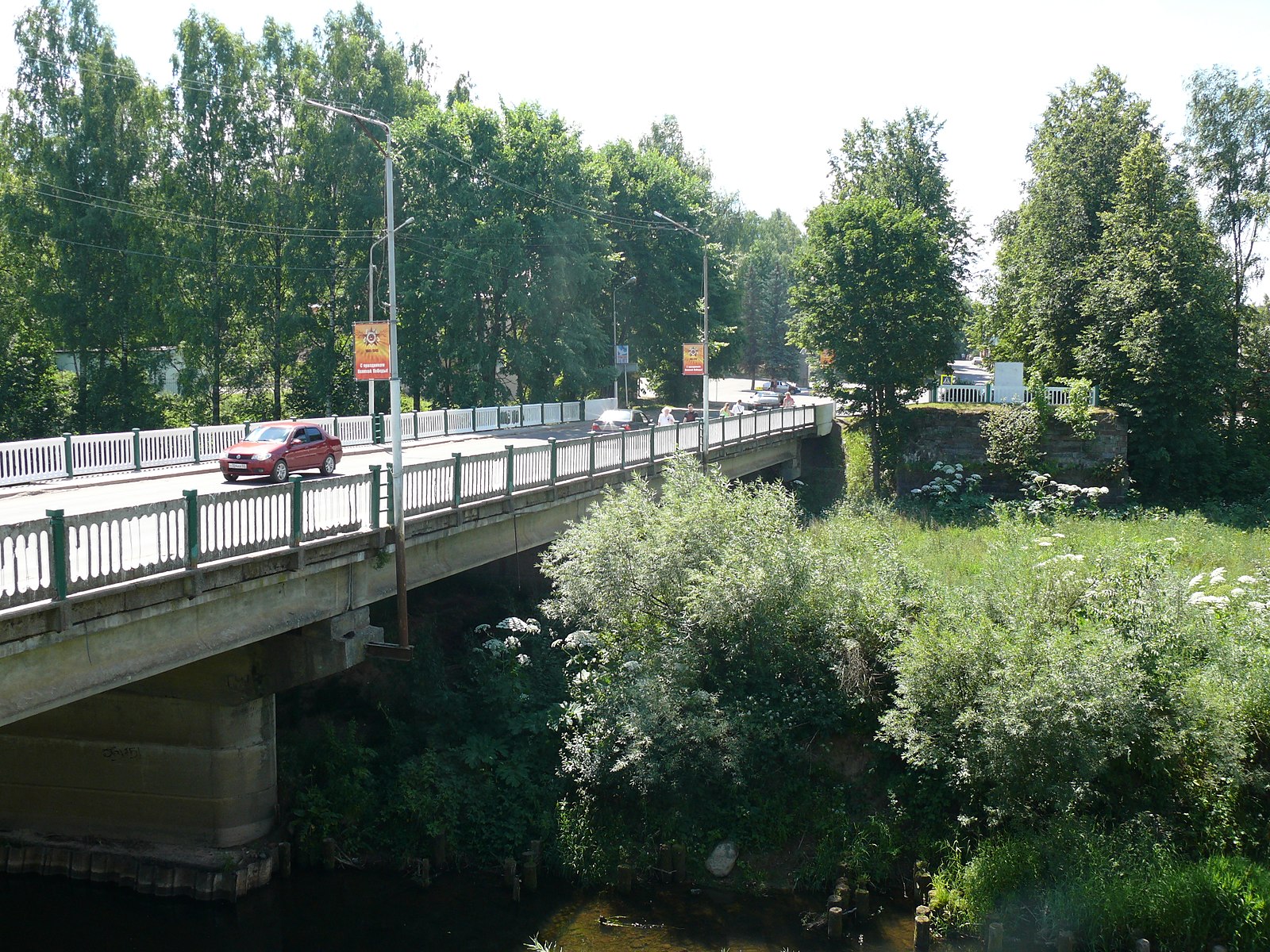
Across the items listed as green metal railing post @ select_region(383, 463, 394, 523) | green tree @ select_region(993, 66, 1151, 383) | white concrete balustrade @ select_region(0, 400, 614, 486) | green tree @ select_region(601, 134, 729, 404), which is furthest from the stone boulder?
green tree @ select_region(601, 134, 729, 404)

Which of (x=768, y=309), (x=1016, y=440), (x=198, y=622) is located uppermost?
(x=768, y=309)

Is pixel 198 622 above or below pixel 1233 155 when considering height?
below

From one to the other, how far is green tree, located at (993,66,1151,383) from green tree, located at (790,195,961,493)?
14.7ft

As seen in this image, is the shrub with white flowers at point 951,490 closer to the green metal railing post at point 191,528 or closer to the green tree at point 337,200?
the green tree at point 337,200

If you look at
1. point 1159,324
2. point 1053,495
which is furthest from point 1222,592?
point 1159,324

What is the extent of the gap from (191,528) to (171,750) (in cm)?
559

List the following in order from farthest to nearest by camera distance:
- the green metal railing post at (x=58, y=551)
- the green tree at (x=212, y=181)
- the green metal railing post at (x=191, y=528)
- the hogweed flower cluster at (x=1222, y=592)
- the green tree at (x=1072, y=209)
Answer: the green tree at (x=212, y=181)
the green tree at (x=1072, y=209)
the hogweed flower cluster at (x=1222, y=592)
the green metal railing post at (x=191, y=528)
the green metal railing post at (x=58, y=551)

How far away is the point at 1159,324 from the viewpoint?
36.4m

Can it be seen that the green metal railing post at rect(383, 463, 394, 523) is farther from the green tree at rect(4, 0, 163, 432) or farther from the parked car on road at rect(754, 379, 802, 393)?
the parked car on road at rect(754, 379, 802, 393)

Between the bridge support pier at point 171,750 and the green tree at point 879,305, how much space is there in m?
27.7

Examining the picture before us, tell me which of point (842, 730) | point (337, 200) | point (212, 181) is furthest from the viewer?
point (337, 200)

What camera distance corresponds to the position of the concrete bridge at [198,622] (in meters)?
11.1

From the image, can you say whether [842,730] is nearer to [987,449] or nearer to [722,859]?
[722,859]

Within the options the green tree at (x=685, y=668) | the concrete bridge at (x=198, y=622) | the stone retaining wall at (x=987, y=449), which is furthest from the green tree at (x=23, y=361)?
the stone retaining wall at (x=987, y=449)
